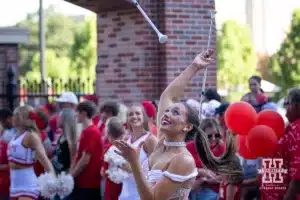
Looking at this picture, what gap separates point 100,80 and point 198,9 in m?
1.94

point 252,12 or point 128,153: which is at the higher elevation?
point 252,12

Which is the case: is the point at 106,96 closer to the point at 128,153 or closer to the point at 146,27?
the point at 146,27

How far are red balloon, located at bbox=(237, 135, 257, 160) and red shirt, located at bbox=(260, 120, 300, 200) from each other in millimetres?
366

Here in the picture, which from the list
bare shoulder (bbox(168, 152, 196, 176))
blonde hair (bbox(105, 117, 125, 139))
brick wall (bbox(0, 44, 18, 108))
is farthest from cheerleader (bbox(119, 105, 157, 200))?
brick wall (bbox(0, 44, 18, 108))

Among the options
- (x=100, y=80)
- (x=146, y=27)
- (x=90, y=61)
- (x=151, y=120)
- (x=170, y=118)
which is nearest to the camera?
(x=170, y=118)

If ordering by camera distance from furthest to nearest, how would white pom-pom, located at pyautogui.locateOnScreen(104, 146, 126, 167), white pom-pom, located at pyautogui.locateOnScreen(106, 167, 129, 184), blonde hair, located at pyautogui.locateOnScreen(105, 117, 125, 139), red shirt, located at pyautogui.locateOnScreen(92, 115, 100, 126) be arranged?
red shirt, located at pyautogui.locateOnScreen(92, 115, 100, 126), blonde hair, located at pyautogui.locateOnScreen(105, 117, 125, 139), white pom-pom, located at pyautogui.locateOnScreen(104, 146, 126, 167), white pom-pom, located at pyautogui.locateOnScreen(106, 167, 129, 184)

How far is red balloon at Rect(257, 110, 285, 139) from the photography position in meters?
8.37

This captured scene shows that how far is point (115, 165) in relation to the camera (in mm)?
9422

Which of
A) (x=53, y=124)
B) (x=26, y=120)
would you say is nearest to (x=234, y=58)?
(x=53, y=124)

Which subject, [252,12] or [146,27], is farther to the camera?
[252,12]

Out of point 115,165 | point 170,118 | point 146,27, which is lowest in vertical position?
point 115,165

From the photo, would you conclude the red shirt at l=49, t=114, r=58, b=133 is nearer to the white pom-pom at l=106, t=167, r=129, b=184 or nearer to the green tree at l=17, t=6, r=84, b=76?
the white pom-pom at l=106, t=167, r=129, b=184

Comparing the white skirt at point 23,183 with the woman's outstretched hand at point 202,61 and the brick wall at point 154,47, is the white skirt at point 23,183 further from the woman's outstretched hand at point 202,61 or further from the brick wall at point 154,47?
the woman's outstretched hand at point 202,61

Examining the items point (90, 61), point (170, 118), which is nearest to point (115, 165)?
point (170, 118)
